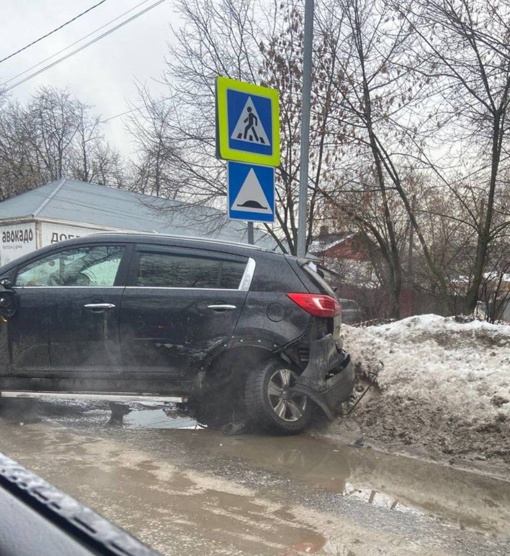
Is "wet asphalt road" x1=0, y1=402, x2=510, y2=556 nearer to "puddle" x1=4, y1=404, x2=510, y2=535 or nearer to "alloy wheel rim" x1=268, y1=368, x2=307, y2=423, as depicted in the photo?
"puddle" x1=4, y1=404, x2=510, y2=535

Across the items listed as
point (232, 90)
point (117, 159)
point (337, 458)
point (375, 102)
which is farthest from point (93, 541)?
point (117, 159)

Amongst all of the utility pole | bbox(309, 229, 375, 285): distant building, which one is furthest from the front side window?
bbox(309, 229, 375, 285): distant building

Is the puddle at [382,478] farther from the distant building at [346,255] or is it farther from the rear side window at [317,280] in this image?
the distant building at [346,255]

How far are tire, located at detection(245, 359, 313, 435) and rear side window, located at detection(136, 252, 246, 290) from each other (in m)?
0.79

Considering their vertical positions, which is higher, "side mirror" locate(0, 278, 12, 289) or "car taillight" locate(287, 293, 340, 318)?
"side mirror" locate(0, 278, 12, 289)

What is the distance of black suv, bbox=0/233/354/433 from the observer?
538cm

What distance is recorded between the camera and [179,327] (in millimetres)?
5422

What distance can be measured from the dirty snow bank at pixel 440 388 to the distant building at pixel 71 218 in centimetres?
1029

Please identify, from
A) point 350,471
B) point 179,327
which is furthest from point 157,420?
point 350,471

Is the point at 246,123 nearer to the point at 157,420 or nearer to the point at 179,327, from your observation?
the point at 179,327

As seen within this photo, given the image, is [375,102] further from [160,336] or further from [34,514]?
[34,514]

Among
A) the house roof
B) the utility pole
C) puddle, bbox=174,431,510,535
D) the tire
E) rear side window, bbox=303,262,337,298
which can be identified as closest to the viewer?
puddle, bbox=174,431,510,535

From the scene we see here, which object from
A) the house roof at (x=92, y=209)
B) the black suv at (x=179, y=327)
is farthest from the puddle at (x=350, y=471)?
the house roof at (x=92, y=209)

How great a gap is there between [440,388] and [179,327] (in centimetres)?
240
